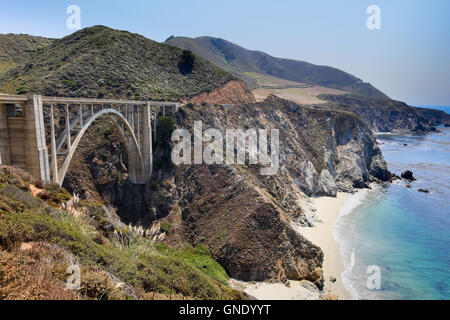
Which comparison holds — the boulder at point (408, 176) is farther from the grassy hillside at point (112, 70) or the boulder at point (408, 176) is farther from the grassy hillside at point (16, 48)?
the grassy hillside at point (16, 48)

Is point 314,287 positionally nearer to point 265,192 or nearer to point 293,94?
point 265,192

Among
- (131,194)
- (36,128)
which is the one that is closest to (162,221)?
(131,194)

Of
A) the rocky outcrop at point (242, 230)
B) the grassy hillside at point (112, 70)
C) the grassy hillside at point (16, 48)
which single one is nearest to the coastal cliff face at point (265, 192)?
the rocky outcrop at point (242, 230)

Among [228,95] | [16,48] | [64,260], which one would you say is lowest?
[64,260]

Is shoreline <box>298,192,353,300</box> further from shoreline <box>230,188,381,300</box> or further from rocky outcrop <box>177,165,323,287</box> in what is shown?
rocky outcrop <box>177,165,323,287</box>

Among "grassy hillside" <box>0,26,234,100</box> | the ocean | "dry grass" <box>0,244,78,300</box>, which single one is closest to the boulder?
the ocean

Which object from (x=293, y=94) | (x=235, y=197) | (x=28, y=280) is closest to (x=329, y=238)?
(x=235, y=197)
